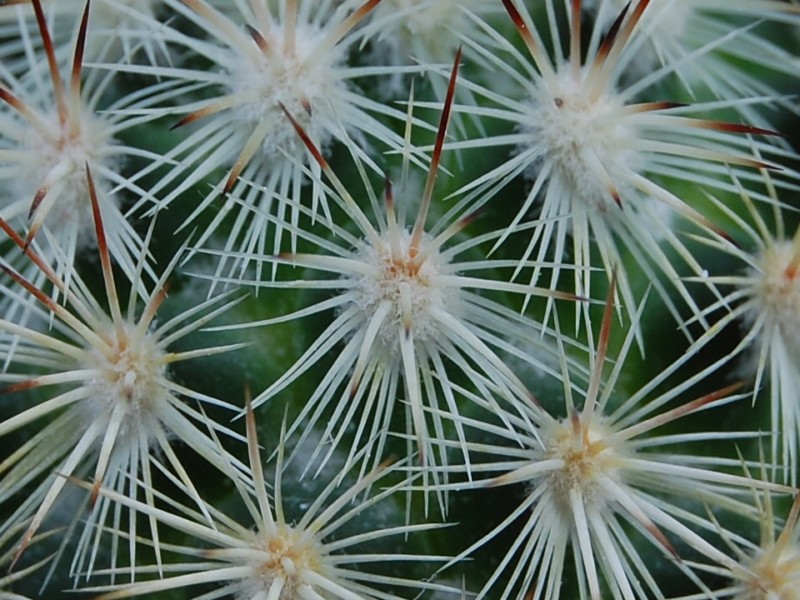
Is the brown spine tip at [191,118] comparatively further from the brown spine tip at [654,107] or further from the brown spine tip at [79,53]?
the brown spine tip at [654,107]

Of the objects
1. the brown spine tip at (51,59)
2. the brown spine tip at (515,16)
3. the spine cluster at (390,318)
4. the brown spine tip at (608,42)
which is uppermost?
the brown spine tip at (51,59)

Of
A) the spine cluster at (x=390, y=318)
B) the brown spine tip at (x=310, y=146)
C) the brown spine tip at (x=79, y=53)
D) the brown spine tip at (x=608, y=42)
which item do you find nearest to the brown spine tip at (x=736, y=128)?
the spine cluster at (x=390, y=318)

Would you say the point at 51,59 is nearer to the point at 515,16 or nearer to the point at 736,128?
the point at 515,16

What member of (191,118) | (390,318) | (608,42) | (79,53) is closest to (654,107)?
(608,42)

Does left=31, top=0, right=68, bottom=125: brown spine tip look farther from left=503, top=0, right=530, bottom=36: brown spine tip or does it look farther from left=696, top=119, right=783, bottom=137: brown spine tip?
left=696, top=119, right=783, bottom=137: brown spine tip

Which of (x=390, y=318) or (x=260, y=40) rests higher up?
(x=260, y=40)

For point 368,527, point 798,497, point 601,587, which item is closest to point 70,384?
point 368,527

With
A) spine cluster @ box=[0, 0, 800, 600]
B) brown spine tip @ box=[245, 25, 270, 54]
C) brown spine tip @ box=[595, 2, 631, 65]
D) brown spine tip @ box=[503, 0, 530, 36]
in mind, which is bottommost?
spine cluster @ box=[0, 0, 800, 600]

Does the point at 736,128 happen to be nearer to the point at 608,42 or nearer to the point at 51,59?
the point at 608,42

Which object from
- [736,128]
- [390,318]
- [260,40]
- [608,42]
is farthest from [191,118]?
[736,128]

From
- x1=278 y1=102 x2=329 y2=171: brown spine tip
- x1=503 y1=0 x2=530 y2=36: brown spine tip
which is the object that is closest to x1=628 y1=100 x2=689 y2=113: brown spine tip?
x1=503 y1=0 x2=530 y2=36: brown spine tip

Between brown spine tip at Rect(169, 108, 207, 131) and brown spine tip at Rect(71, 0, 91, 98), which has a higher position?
brown spine tip at Rect(71, 0, 91, 98)
